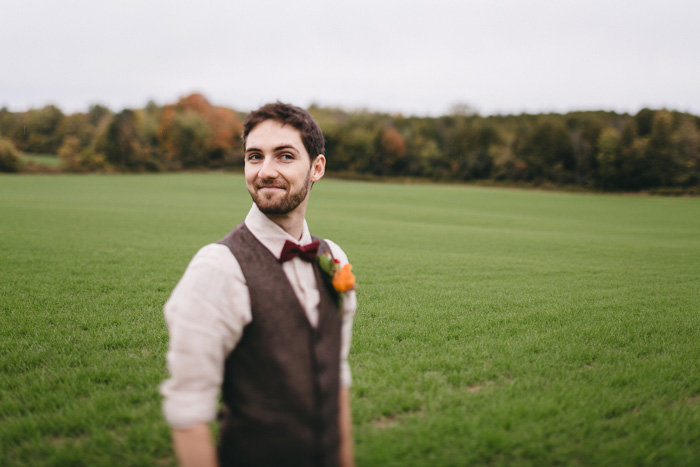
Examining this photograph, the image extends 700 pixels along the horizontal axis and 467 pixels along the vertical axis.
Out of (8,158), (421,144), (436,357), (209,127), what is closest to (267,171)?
(436,357)

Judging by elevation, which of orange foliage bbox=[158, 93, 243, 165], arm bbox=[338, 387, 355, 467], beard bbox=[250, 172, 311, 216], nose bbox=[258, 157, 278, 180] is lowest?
arm bbox=[338, 387, 355, 467]

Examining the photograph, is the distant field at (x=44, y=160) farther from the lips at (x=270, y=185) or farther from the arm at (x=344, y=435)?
the arm at (x=344, y=435)

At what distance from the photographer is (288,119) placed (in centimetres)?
204

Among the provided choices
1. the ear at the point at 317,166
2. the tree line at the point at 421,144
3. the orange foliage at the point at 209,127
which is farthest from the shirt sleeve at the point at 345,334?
the orange foliage at the point at 209,127

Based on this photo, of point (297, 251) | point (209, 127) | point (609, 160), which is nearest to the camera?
point (297, 251)

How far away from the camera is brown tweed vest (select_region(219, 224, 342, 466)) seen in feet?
5.96

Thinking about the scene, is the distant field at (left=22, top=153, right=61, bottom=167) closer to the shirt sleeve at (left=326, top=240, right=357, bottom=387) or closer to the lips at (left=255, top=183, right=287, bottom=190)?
the lips at (left=255, top=183, right=287, bottom=190)

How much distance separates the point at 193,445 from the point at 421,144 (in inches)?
2909

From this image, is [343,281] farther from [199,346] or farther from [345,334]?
[199,346]

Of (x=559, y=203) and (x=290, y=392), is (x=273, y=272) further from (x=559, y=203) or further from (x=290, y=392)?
(x=559, y=203)

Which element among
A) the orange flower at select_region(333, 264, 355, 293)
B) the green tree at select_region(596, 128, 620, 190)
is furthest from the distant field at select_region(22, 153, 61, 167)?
the green tree at select_region(596, 128, 620, 190)

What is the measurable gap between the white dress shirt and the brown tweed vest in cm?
7

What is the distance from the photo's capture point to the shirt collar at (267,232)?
197cm

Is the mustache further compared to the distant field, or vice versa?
the distant field
